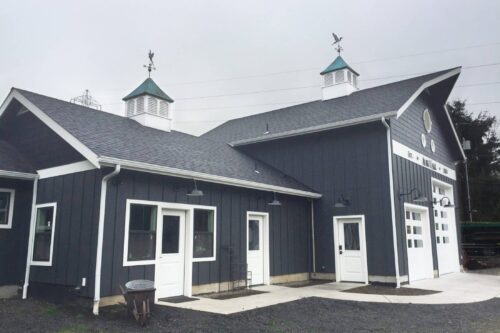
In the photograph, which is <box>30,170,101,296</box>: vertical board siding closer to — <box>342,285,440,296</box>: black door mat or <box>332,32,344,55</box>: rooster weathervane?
<box>342,285,440,296</box>: black door mat

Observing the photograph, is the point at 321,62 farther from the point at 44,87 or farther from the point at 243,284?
the point at 44,87

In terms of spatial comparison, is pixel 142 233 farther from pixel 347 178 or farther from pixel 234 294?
pixel 347 178

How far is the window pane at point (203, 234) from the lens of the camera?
937cm

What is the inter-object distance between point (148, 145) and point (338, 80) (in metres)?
8.35

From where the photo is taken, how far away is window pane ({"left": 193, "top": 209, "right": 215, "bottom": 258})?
9.37m

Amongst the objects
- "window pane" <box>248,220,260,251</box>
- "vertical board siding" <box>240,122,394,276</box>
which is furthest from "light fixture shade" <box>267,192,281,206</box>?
"vertical board siding" <box>240,122,394,276</box>

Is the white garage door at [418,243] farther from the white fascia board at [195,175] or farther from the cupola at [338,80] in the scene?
the cupola at [338,80]

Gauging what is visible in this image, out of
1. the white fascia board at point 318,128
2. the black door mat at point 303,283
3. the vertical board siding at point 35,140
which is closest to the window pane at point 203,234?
the black door mat at point 303,283

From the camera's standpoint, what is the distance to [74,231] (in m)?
8.07

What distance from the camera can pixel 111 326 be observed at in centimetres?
613

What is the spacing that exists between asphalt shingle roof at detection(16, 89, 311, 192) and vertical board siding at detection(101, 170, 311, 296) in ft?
1.35

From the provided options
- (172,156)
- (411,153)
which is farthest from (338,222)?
(172,156)

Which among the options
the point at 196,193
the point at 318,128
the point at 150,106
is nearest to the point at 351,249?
the point at 318,128

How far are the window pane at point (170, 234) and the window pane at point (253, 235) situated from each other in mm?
2495
